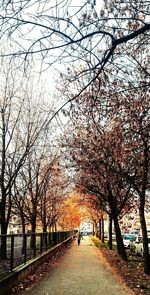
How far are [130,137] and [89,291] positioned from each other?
4.78 metres

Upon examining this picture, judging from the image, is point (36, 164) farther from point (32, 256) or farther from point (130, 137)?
point (130, 137)

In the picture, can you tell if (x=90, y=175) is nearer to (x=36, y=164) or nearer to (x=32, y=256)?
(x=36, y=164)

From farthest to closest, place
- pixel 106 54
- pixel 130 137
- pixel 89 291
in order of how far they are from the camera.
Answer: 1. pixel 130 137
2. pixel 89 291
3. pixel 106 54

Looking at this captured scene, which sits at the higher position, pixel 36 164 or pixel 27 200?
pixel 36 164

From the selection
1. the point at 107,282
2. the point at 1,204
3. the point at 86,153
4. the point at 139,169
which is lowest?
the point at 107,282

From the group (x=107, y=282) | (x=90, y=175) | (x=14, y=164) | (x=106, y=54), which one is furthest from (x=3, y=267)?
(x=90, y=175)

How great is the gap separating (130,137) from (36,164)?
53.8 ft

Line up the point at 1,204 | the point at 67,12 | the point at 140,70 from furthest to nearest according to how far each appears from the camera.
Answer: the point at 1,204
the point at 140,70
the point at 67,12

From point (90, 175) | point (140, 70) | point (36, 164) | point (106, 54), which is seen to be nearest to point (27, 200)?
point (36, 164)

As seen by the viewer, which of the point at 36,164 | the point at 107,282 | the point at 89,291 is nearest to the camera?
the point at 89,291

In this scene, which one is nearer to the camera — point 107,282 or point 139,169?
point 107,282

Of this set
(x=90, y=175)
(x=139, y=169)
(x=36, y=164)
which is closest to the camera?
(x=139, y=169)

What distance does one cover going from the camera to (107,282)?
45.6 ft

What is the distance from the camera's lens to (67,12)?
19.8 feet
